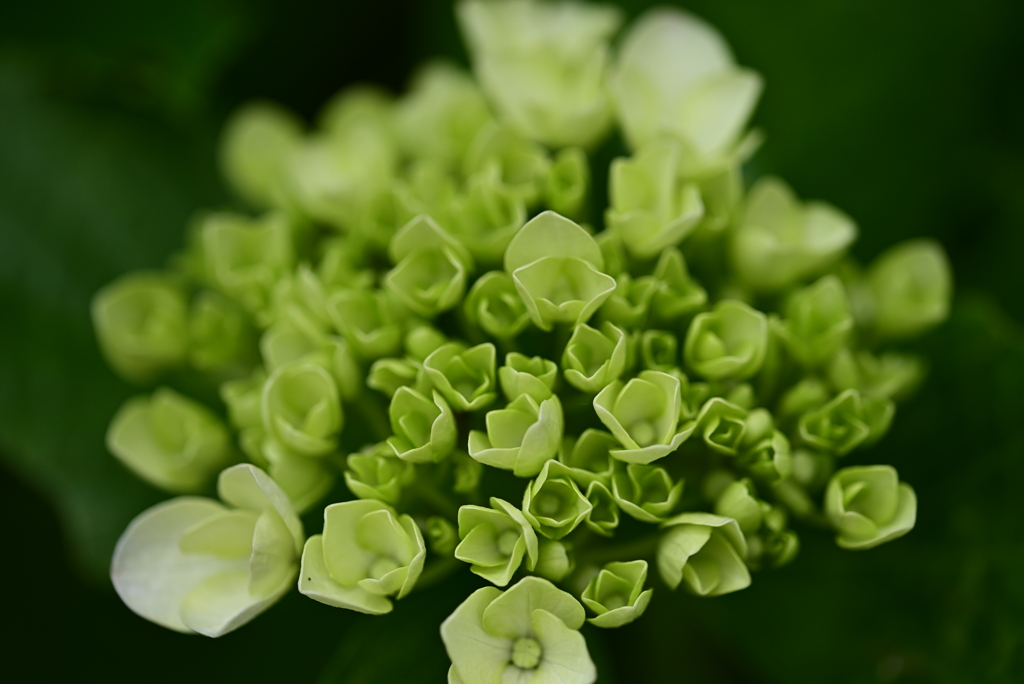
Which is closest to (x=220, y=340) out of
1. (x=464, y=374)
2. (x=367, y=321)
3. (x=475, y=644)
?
(x=367, y=321)

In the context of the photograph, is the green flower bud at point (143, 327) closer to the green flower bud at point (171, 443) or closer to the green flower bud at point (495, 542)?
the green flower bud at point (171, 443)

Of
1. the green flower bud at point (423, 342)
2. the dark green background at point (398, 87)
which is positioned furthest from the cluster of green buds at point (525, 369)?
the dark green background at point (398, 87)

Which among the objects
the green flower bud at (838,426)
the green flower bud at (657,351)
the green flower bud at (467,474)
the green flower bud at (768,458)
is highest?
the green flower bud at (657,351)

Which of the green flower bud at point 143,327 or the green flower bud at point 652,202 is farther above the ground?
the green flower bud at point 652,202

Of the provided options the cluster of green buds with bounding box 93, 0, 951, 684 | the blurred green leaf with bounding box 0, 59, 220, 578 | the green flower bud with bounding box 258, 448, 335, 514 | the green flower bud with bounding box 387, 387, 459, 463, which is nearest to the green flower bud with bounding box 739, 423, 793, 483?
the cluster of green buds with bounding box 93, 0, 951, 684

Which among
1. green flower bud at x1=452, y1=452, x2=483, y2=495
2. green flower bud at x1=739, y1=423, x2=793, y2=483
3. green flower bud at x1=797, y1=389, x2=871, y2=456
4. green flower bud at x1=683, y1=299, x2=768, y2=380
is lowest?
green flower bud at x1=797, y1=389, x2=871, y2=456

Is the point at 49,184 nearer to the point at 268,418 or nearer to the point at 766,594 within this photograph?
the point at 268,418

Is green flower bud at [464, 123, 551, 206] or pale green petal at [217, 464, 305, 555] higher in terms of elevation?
green flower bud at [464, 123, 551, 206]

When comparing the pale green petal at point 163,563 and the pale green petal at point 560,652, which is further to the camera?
the pale green petal at point 163,563

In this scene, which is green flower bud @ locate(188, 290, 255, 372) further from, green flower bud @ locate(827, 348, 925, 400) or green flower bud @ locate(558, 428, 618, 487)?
green flower bud @ locate(827, 348, 925, 400)
